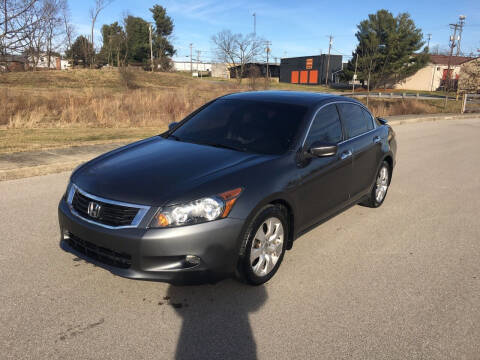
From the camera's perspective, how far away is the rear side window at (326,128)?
4323 mm

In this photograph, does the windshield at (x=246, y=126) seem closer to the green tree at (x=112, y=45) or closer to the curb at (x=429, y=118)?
the curb at (x=429, y=118)

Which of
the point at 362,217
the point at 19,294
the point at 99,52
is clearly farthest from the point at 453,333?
the point at 99,52

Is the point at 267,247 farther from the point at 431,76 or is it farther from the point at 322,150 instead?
the point at 431,76

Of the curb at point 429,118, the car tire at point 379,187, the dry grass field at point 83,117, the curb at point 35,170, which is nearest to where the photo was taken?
the car tire at point 379,187

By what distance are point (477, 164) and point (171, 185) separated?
9194 millimetres

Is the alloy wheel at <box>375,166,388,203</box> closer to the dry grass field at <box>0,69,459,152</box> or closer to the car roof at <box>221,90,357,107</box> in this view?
the car roof at <box>221,90,357,107</box>

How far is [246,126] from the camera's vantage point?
14.6 ft

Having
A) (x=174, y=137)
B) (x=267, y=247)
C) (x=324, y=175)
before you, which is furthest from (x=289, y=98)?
(x=267, y=247)

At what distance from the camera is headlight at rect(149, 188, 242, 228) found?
3.06 meters

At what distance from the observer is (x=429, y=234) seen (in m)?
5.18

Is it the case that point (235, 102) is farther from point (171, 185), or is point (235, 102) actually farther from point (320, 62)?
point (320, 62)

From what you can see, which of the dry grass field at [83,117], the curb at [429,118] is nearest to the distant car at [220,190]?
the dry grass field at [83,117]

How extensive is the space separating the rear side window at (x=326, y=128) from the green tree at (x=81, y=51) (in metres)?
71.1

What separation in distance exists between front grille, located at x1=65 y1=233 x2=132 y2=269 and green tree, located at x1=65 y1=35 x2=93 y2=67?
71.9 metres
